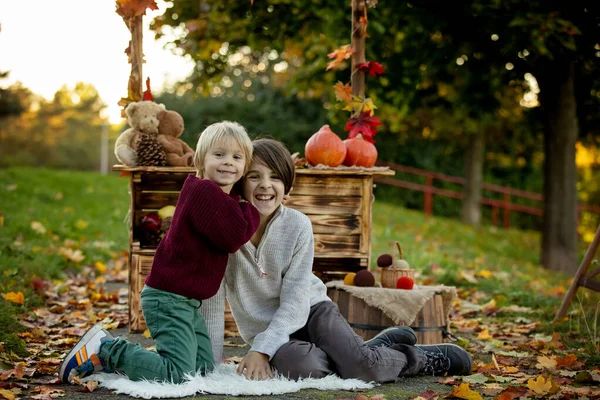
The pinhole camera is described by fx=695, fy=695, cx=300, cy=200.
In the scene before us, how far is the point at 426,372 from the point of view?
3461 millimetres

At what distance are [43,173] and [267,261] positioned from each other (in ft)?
34.6

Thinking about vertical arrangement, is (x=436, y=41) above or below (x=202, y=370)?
above

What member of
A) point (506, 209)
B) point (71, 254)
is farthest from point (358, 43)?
point (506, 209)

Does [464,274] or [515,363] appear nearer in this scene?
[515,363]

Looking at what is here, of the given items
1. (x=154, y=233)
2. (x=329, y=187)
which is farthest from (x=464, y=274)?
(x=154, y=233)

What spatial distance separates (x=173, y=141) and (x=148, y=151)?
20cm

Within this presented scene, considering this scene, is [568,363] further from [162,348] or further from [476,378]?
[162,348]

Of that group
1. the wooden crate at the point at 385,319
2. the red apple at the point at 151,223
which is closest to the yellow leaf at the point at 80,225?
the red apple at the point at 151,223

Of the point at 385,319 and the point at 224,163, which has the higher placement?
the point at 224,163

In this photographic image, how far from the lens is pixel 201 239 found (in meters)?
3.17

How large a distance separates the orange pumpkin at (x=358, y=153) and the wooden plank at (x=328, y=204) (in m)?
0.25

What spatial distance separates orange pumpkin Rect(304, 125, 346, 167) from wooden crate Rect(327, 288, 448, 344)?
0.89m

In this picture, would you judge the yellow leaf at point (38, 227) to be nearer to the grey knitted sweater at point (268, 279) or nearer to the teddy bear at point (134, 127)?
the teddy bear at point (134, 127)

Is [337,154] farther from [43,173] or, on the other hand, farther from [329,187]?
[43,173]
